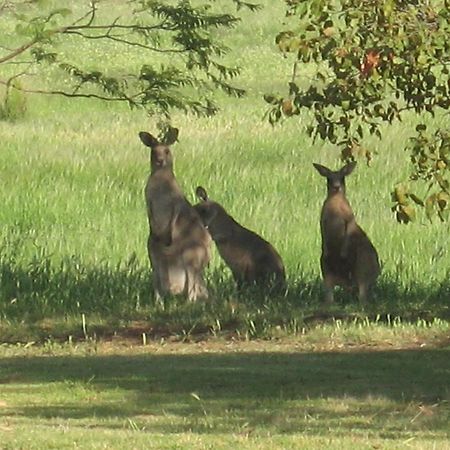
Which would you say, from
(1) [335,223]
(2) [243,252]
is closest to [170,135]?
(2) [243,252]

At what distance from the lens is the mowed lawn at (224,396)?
7832mm

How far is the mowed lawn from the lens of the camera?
7832 millimetres

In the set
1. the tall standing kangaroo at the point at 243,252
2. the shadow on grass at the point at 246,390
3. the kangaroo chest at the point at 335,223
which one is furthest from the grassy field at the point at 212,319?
the kangaroo chest at the point at 335,223

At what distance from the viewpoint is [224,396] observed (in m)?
9.52

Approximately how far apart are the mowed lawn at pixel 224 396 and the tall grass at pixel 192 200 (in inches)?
51.6

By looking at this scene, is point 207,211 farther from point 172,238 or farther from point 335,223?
point 335,223

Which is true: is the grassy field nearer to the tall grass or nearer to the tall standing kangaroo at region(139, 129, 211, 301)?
the tall grass

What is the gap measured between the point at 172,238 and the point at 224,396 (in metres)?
4.56

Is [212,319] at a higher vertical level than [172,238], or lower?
lower

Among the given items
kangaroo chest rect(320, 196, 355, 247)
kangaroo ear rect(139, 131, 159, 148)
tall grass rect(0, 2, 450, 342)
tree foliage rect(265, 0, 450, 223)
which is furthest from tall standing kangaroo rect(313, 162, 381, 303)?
tree foliage rect(265, 0, 450, 223)

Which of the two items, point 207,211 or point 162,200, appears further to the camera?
point 207,211

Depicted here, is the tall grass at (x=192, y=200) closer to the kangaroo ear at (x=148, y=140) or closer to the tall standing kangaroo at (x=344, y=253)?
the tall standing kangaroo at (x=344, y=253)

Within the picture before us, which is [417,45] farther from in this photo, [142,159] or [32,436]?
[142,159]

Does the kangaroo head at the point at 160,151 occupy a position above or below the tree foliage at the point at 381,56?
below
